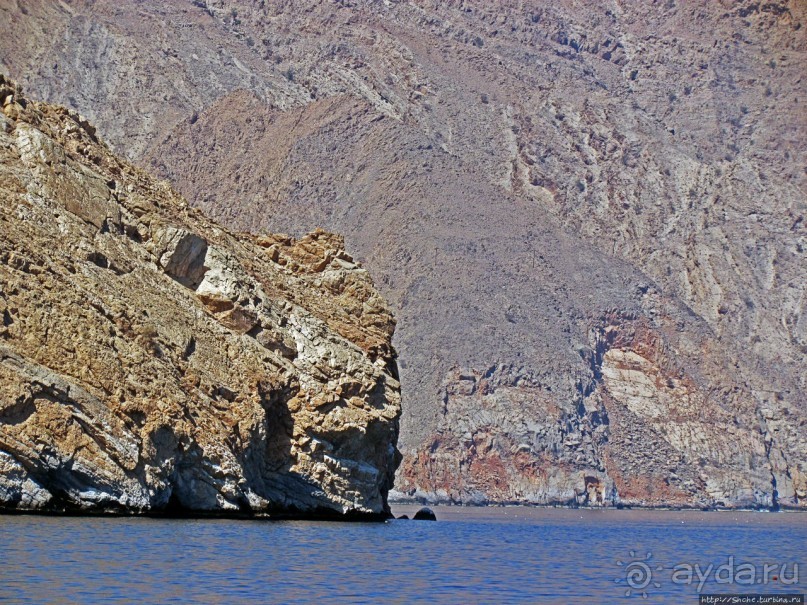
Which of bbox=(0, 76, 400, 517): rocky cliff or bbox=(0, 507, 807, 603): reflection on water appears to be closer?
bbox=(0, 507, 807, 603): reflection on water

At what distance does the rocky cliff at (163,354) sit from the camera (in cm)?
5194

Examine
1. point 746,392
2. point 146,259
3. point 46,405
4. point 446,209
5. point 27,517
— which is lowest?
point 27,517

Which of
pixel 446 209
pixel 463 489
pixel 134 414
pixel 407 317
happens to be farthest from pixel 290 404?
pixel 446 209

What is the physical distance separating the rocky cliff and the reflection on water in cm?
150

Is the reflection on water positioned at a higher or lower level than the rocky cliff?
lower

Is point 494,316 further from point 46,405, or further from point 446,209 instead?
point 46,405

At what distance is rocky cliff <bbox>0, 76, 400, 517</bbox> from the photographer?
170ft

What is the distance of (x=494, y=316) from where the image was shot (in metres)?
168

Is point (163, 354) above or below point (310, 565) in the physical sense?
above

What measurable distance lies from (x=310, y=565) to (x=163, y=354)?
15.8m

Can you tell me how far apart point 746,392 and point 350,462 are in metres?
118

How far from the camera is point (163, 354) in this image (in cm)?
5803

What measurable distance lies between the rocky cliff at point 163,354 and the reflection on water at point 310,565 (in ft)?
4.92

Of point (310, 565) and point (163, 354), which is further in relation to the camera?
point (163, 354)
